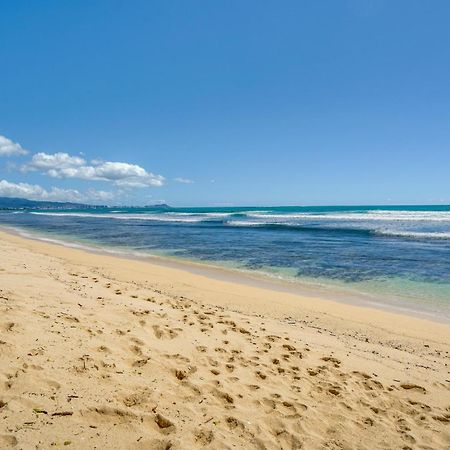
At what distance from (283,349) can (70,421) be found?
364 cm

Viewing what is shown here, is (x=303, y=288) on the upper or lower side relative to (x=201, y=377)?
Answer: lower

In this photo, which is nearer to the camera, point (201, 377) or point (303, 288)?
point (201, 377)

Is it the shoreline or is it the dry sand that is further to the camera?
the shoreline

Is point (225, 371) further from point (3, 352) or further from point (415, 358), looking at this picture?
point (415, 358)

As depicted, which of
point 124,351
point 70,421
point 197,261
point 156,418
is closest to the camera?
point 70,421

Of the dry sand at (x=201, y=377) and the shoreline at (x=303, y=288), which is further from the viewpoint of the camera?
the shoreline at (x=303, y=288)

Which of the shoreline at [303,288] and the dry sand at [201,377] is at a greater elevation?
the dry sand at [201,377]

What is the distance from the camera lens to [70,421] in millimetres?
3320

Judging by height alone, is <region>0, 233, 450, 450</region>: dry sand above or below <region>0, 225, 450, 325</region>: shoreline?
above

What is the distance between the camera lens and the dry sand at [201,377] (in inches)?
137

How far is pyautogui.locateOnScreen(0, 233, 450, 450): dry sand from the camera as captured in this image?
3.47 metres

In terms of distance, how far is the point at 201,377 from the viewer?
4.67 metres

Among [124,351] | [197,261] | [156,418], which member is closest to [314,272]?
[197,261]

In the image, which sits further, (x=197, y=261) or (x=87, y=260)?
(x=197, y=261)
